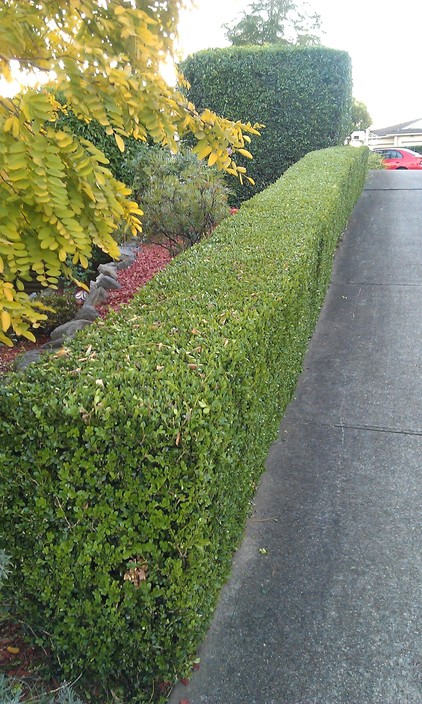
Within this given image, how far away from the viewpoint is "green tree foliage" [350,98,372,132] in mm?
40469

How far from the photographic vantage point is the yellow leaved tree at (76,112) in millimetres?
2102

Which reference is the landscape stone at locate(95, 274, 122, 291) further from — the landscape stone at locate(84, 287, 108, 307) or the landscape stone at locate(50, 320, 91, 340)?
the landscape stone at locate(50, 320, 91, 340)

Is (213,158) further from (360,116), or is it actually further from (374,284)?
(360,116)

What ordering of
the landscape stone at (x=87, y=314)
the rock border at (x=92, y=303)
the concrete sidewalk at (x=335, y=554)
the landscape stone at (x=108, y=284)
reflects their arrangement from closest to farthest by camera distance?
the concrete sidewalk at (x=335, y=554)
the rock border at (x=92, y=303)
the landscape stone at (x=87, y=314)
the landscape stone at (x=108, y=284)

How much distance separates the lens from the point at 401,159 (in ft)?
72.5

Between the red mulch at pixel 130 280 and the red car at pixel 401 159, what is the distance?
1694cm

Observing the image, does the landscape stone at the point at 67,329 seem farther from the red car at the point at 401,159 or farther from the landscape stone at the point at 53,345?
the red car at the point at 401,159

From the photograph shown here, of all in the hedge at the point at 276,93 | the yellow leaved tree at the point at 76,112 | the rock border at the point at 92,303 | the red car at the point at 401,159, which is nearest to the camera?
the yellow leaved tree at the point at 76,112

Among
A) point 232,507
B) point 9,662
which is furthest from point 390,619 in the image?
point 9,662

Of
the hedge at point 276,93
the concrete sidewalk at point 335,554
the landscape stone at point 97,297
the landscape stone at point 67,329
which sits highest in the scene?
the hedge at point 276,93

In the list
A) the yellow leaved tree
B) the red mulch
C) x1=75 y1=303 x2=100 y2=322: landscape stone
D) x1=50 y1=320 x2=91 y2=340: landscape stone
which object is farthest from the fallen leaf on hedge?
x1=75 y1=303 x2=100 y2=322: landscape stone

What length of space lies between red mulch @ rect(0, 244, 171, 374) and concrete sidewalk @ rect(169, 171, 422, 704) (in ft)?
7.69

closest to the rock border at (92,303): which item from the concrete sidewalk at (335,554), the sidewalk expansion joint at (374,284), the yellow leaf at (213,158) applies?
the concrete sidewalk at (335,554)

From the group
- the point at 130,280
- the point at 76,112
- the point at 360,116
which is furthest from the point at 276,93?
the point at 360,116
